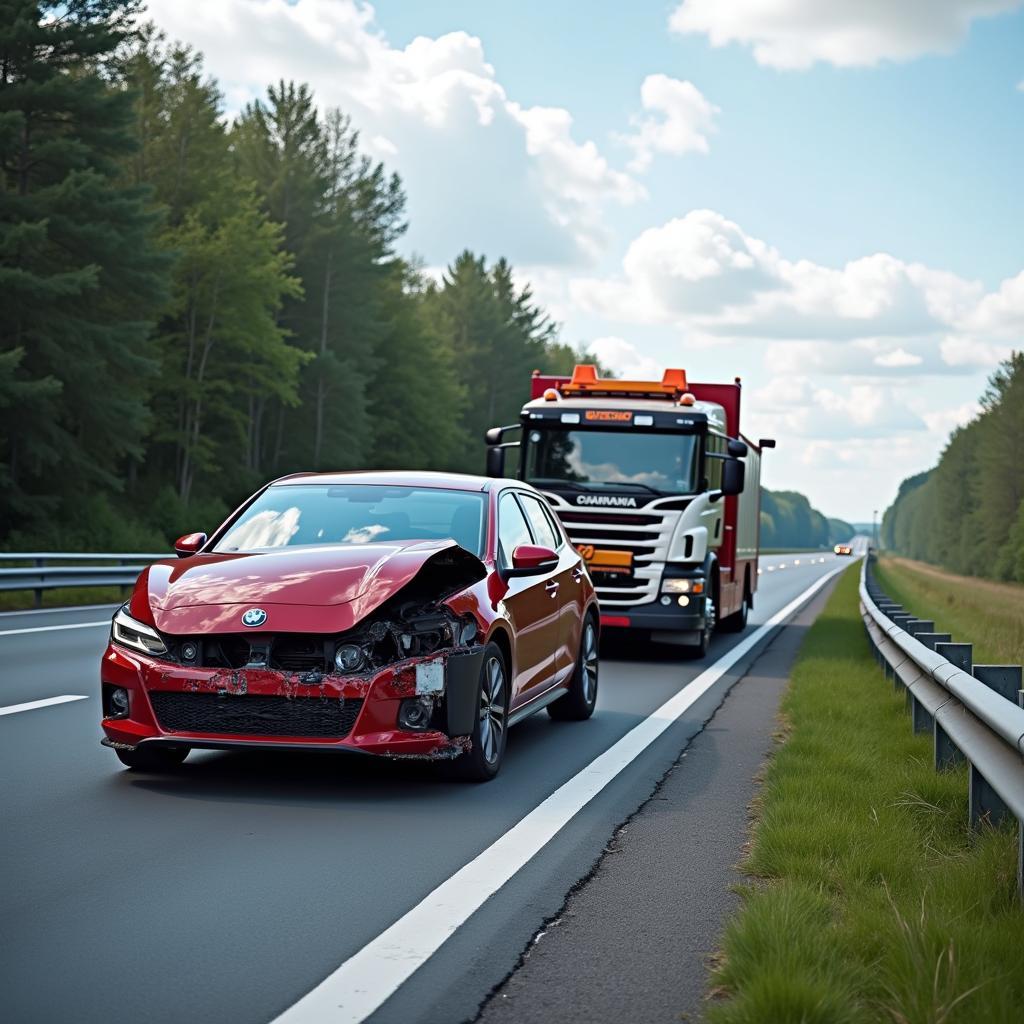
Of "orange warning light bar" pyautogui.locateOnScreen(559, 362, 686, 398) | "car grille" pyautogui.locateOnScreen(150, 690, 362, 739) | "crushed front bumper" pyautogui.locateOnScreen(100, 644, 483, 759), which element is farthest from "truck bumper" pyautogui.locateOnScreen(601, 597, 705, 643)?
"car grille" pyautogui.locateOnScreen(150, 690, 362, 739)

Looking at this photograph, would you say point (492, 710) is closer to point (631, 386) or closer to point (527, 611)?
point (527, 611)

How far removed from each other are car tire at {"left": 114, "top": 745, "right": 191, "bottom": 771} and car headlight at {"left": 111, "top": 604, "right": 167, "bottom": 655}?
20.3 inches

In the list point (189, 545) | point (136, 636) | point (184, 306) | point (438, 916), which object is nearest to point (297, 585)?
point (136, 636)

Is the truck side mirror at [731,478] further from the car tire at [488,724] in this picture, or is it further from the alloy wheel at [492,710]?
the alloy wheel at [492,710]

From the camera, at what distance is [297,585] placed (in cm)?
772

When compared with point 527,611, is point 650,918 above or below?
below

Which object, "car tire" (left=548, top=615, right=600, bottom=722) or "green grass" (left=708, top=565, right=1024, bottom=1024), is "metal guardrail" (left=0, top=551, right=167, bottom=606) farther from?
"green grass" (left=708, top=565, right=1024, bottom=1024)

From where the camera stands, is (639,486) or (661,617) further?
(639,486)

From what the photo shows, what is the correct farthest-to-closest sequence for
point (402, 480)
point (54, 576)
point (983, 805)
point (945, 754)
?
point (54, 576) → point (402, 480) → point (945, 754) → point (983, 805)

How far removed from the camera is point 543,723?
11.2m

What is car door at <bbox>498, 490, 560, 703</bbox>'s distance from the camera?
9.02 meters

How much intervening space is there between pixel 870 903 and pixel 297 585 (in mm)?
3427

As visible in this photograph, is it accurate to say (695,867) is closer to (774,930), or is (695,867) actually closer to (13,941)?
(774,930)

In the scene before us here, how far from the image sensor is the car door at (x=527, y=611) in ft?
29.6
